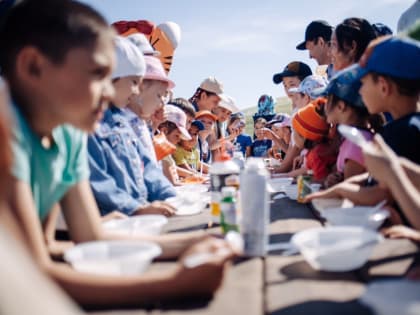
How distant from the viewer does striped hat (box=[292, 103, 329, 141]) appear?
11.7 ft

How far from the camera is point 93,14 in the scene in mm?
1446

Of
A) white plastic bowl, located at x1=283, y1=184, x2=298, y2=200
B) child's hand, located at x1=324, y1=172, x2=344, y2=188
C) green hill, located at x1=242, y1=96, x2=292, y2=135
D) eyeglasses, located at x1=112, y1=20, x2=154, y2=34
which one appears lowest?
green hill, located at x1=242, y1=96, x2=292, y2=135

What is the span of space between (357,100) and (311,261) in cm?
182

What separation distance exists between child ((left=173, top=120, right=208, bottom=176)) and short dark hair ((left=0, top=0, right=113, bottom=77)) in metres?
3.64

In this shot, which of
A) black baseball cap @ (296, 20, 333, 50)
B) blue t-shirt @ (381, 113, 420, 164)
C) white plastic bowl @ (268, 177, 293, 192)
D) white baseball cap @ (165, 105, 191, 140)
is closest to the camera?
blue t-shirt @ (381, 113, 420, 164)

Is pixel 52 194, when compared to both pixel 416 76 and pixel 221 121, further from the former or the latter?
pixel 221 121

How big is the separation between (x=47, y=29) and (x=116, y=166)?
4.27 ft

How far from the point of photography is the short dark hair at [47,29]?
1.32 m

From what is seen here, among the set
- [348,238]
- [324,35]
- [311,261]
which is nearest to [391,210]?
[348,238]

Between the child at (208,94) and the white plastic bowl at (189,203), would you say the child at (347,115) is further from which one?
the child at (208,94)

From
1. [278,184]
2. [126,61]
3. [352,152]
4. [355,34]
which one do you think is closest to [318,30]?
[355,34]

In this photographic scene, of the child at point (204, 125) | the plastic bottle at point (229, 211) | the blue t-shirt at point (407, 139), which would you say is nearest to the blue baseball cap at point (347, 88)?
the blue t-shirt at point (407, 139)

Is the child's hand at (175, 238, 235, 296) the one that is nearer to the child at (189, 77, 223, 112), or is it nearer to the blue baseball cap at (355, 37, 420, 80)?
the blue baseball cap at (355, 37, 420, 80)

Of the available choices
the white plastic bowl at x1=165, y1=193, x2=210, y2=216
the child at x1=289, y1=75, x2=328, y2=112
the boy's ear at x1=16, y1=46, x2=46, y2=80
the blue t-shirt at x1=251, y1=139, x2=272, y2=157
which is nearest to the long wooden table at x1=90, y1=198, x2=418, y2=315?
the boy's ear at x1=16, y1=46, x2=46, y2=80
